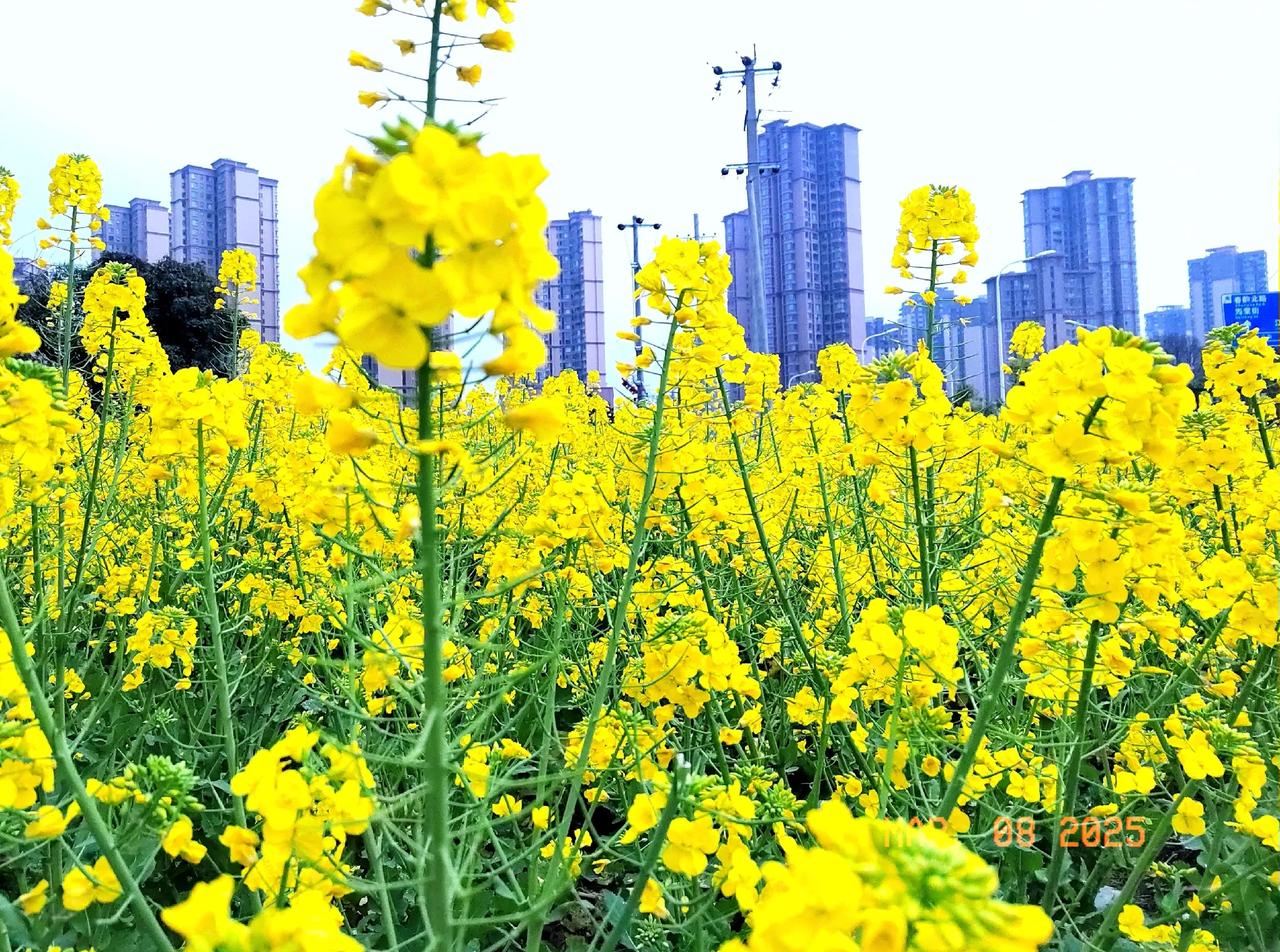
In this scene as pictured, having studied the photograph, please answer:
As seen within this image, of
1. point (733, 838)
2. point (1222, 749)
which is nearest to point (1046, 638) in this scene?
point (1222, 749)

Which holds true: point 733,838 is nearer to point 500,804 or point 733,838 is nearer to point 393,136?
point 500,804

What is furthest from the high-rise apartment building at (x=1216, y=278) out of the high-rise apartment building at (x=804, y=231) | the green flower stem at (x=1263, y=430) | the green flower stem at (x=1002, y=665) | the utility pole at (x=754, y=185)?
the green flower stem at (x=1002, y=665)

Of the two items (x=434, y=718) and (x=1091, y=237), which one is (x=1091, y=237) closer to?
(x=1091, y=237)

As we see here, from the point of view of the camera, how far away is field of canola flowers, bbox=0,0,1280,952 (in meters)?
1.02

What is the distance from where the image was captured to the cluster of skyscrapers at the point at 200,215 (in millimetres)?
24047

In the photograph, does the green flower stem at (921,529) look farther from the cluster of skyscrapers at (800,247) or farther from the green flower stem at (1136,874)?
the cluster of skyscrapers at (800,247)

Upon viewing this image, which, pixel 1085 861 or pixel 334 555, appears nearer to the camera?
pixel 334 555

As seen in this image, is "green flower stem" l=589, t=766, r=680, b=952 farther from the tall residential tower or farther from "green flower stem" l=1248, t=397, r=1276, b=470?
the tall residential tower

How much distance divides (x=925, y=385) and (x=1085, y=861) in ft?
6.60

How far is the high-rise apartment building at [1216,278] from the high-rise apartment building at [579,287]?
23.0m

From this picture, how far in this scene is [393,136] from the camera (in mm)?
1065

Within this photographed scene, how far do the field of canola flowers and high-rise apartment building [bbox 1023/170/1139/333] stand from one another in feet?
84.7

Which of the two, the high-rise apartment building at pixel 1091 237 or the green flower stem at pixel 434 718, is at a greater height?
the high-rise apartment building at pixel 1091 237

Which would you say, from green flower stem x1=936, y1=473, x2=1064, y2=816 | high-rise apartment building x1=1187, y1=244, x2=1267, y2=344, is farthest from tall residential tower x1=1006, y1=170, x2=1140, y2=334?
green flower stem x1=936, y1=473, x2=1064, y2=816
